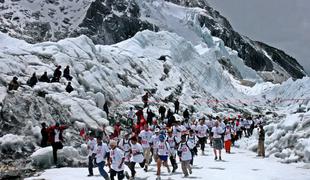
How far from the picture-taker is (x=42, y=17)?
13850 centimetres

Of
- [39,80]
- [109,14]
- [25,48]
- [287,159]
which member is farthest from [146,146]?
[109,14]

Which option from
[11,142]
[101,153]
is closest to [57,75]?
[11,142]

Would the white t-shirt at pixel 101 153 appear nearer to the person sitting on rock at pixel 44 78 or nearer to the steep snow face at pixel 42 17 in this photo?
the person sitting on rock at pixel 44 78

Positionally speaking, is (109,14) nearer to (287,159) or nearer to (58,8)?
(58,8)

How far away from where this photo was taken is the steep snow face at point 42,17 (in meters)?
128

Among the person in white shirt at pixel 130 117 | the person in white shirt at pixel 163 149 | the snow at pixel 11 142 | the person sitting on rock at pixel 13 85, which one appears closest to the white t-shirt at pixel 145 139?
the person in white shirt at pixel 163 149

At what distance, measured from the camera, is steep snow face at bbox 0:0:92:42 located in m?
128

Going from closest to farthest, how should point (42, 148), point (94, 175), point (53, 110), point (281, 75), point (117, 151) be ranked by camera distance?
point (117, 151), point (94, 175), point (42, 148), point (53, 110), point (281, 75)

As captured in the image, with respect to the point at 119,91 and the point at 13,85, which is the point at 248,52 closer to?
the point at 119,91

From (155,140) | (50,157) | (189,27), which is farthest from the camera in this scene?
(189,27)

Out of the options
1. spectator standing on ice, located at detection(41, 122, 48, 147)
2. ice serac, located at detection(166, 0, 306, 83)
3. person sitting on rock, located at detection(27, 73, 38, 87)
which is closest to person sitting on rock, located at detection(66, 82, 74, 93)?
person sitting on rock, located at detection(27, 73, 38, 87)

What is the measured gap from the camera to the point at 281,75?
6275 inches

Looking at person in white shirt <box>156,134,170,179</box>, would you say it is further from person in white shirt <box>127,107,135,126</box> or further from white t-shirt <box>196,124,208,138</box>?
person in white shirt <box>127,107,135,126</box>

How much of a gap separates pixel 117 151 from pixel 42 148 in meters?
7.97
